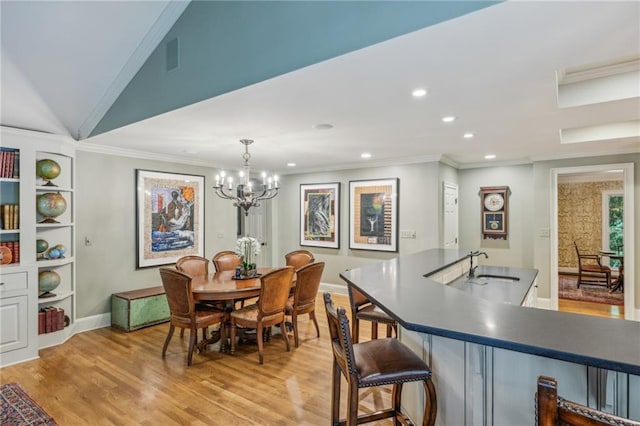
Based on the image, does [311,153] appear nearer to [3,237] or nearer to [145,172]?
[145,172]

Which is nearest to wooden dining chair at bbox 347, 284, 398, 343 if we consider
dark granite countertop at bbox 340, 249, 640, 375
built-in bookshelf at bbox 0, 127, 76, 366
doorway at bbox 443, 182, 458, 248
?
dark granite countertop at bbox 340, 249, 640, 375

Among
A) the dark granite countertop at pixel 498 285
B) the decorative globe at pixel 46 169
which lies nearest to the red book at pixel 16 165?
the decorative globe at pixel 46 169

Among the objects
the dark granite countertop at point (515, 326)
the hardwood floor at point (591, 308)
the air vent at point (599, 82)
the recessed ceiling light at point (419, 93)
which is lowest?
the hardwood floor at point (591, 308)

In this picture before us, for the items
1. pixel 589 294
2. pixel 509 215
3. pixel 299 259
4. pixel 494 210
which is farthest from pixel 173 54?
pixel 589 294

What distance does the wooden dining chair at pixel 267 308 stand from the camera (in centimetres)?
330

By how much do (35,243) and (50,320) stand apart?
2.87 ft

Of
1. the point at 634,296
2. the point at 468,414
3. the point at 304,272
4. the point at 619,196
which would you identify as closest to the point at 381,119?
the point at 304,272

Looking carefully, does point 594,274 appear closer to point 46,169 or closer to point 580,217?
point 580,217

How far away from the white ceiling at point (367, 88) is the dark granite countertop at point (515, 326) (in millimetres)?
Result: 1324

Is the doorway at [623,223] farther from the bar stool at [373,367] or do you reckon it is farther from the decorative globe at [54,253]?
the decorative globe at [54,253]

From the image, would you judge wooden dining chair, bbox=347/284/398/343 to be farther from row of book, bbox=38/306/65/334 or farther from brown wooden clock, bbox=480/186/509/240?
brown wooden clock, bbox=480/186/509/240

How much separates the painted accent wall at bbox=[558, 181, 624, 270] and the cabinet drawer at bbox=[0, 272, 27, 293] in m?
9.89

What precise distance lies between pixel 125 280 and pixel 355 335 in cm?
350

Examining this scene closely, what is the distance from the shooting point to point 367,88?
2348mm
